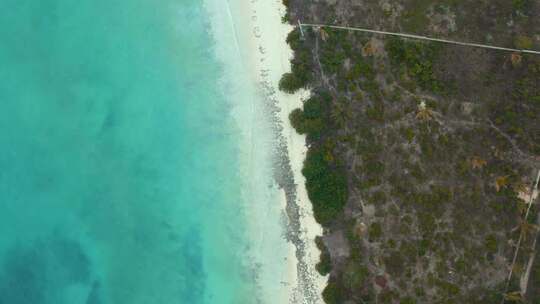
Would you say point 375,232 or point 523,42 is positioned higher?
point 523,42

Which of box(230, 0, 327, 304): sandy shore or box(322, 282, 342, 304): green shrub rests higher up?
box(230, 0, 327, 304): sandy shore

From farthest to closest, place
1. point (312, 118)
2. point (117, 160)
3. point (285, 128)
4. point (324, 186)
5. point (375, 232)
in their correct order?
point (117, 160) → point (285, 128) → point (312, 118) → point (324, 186) → point (375, 232)

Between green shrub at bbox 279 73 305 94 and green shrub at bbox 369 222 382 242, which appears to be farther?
green shrub at bbox 279 73 305 94

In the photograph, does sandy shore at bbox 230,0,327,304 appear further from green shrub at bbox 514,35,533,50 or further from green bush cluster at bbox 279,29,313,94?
green shrub at bbox 514,35,533,50

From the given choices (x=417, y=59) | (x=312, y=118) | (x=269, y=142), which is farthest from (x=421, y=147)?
(x=269, y=142)

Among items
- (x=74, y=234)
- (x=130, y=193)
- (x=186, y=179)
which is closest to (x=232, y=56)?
(x=186, y=179)

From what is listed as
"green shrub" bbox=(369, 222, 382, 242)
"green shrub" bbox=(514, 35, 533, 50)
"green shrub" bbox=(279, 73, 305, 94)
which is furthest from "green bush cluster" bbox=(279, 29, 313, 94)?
"green shrub" bbox=(514, 35, 533, 50)

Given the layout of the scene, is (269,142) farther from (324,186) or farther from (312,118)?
(324,186)

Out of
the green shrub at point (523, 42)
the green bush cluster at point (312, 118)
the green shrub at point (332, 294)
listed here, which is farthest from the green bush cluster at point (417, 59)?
the green shrub at point (332, 294)
